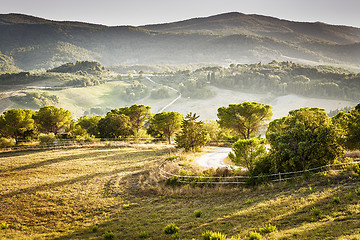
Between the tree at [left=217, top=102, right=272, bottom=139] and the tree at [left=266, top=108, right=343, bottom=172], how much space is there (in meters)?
33.7

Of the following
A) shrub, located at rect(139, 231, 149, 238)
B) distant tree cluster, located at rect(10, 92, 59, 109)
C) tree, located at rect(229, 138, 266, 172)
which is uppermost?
distant tree cluster, located at rect(10, 92, 59, 109)

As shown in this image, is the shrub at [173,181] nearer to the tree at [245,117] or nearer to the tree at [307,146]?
the tree at [307,146]

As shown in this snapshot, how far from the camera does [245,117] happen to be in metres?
55.3

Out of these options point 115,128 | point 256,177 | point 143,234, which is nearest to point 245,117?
point 115,128

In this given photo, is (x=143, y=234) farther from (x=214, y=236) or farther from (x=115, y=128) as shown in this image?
(x=115, y=128)

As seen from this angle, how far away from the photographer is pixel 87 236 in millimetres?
13094

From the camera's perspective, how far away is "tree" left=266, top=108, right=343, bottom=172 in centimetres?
1912

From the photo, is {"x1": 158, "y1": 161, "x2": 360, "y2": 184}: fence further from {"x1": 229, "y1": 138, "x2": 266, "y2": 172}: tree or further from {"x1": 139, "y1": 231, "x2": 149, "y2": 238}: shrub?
{"x1": 139, "y1": 231, "x2": 149, "y2": 238}: shrub

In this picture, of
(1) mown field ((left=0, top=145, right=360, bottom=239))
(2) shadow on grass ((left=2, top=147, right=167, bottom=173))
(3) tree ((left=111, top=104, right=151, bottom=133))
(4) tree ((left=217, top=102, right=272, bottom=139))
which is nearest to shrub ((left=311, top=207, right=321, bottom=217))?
(1) mown field ((left=0, top=145, right=360, bottom=239))

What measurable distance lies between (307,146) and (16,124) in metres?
49.4

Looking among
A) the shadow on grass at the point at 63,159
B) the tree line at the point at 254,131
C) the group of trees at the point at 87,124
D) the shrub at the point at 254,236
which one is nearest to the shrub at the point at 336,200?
the shrub at the point at 254,236

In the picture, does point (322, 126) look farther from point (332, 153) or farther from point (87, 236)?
point (87, 236)

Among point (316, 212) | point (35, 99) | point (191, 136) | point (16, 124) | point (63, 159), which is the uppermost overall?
point (35, 99)

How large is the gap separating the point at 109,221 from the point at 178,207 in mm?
4370
